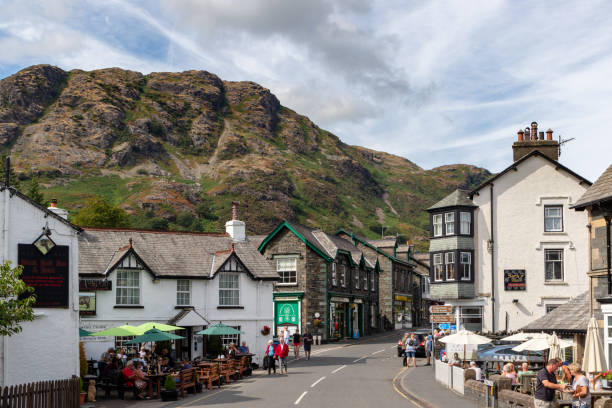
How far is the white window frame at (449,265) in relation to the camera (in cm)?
4388

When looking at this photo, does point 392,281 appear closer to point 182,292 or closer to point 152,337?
point 182,292

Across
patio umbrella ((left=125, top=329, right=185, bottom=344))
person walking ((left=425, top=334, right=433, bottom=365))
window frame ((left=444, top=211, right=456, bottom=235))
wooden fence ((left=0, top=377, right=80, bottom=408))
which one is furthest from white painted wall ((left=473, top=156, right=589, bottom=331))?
wooden fence ((left=0, top=377, right=80, bottom=408))

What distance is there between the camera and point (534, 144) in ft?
143

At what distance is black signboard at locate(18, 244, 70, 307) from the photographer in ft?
80.0

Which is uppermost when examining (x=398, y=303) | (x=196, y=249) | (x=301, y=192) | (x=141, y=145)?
(x=141, y=145)

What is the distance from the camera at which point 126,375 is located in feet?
82.1

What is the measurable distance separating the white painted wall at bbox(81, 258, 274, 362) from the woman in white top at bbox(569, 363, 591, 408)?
23.4 meters

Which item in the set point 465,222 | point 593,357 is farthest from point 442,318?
point 465,222

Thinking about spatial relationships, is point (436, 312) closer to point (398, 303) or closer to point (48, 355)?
point (48, 355)

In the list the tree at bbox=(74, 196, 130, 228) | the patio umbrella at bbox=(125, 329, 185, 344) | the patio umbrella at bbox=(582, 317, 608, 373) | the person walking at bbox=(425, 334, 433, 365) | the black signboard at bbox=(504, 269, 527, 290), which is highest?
the tree at bbox=(74, 196, 130, 228)

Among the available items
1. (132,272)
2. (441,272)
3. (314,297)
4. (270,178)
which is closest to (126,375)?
(132,272)

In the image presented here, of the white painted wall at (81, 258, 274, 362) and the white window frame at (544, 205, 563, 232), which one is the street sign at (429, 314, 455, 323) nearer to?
the white painted wall at (81, 258, 274, 362)

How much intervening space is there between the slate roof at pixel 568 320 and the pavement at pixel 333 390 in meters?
5.01

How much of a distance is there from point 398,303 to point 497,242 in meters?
32.6
